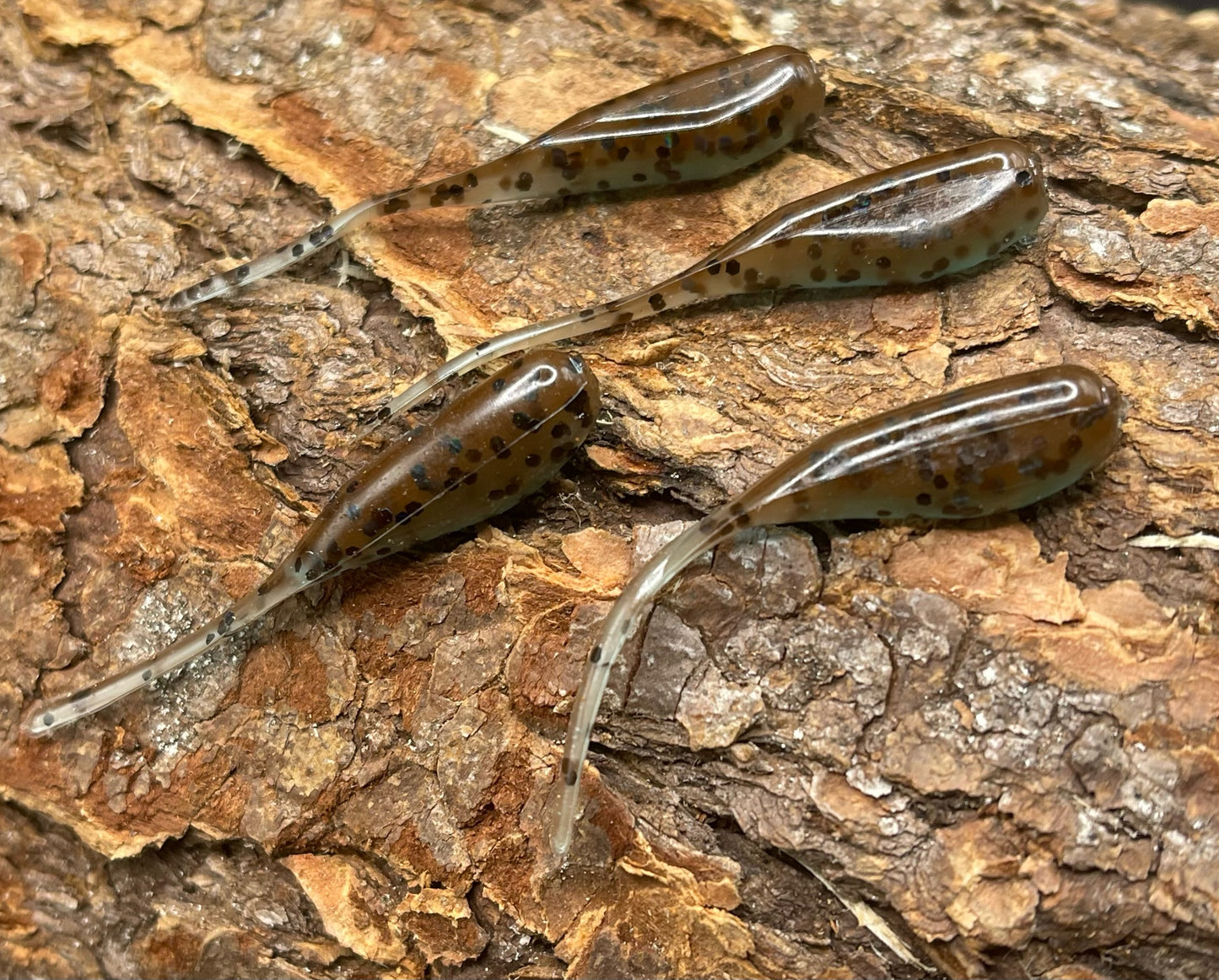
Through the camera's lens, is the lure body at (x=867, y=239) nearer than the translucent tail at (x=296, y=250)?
Yes

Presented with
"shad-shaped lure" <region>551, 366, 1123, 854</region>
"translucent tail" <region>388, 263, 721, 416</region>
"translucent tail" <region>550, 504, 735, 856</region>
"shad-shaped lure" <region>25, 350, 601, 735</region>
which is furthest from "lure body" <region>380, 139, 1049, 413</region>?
"translucent tail" <region>550, 504, 735, 856</region>

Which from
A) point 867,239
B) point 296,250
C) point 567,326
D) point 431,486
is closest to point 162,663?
point 431,486

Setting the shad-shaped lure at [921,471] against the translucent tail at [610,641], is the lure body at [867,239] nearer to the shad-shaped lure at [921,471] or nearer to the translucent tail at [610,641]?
the shad-shaped lure at [921,471]

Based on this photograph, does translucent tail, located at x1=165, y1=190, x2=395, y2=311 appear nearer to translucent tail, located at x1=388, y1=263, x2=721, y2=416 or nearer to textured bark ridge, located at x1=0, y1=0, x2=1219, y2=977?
textured bark ridge, located at x1=0, y1=0, x2=1219, y2=977

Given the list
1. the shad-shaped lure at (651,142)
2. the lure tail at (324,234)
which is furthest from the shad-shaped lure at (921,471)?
the lure tail at (324,234)

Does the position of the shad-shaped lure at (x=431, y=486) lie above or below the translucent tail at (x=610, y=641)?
above

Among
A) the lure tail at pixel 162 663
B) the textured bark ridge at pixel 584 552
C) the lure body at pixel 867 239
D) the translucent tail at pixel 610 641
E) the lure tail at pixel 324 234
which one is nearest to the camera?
the textured bark ridge at pixel 584 552
